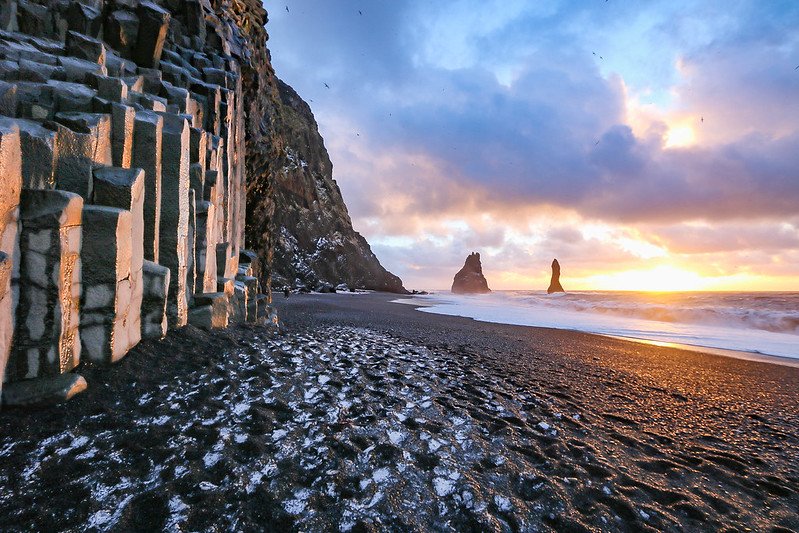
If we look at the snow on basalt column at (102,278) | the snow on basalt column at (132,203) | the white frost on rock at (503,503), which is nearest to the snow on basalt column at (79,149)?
the snow on basalt column at (132,203)

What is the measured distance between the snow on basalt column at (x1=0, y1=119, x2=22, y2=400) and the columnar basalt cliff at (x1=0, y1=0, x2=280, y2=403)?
0.06ft

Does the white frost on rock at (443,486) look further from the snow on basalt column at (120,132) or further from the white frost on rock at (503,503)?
the snow on basalt column at (120,132)

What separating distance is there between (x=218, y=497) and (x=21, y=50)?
9750 mm

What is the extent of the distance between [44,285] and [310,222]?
74.5 meters

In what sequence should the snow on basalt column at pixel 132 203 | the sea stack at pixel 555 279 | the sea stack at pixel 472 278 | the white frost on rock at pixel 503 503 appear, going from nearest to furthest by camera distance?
the white frost on rock at pixel 503 503, the snow on basalt column at pixel 132 203, the sea stack at pixel 555 279, the sea stack at pixel 472 278

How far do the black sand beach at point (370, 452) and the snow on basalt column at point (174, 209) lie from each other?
0.69 meters

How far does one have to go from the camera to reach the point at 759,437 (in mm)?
5473

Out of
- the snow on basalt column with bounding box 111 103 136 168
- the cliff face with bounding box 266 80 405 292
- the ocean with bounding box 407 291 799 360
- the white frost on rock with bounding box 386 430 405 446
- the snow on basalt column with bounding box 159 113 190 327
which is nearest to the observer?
the white frost on rock with bounding box 386 430 405 446

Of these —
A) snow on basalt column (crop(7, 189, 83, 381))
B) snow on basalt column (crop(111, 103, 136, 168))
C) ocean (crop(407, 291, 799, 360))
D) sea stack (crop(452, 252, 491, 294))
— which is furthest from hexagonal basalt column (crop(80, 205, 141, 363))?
sea stack (crop(452, 252, 491, 294))

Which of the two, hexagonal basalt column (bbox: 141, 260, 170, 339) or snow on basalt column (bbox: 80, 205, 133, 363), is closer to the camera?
snow on basalt column (bbox: 80, 205, 133, 363)

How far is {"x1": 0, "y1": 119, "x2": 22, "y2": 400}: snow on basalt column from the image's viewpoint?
147 inches

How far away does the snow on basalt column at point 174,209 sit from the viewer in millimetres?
6793

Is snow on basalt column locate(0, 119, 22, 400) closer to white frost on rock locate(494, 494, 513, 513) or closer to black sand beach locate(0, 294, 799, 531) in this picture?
black sand beach locate(0, 294, 799, 531)

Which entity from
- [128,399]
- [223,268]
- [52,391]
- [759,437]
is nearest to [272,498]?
[128,399]
